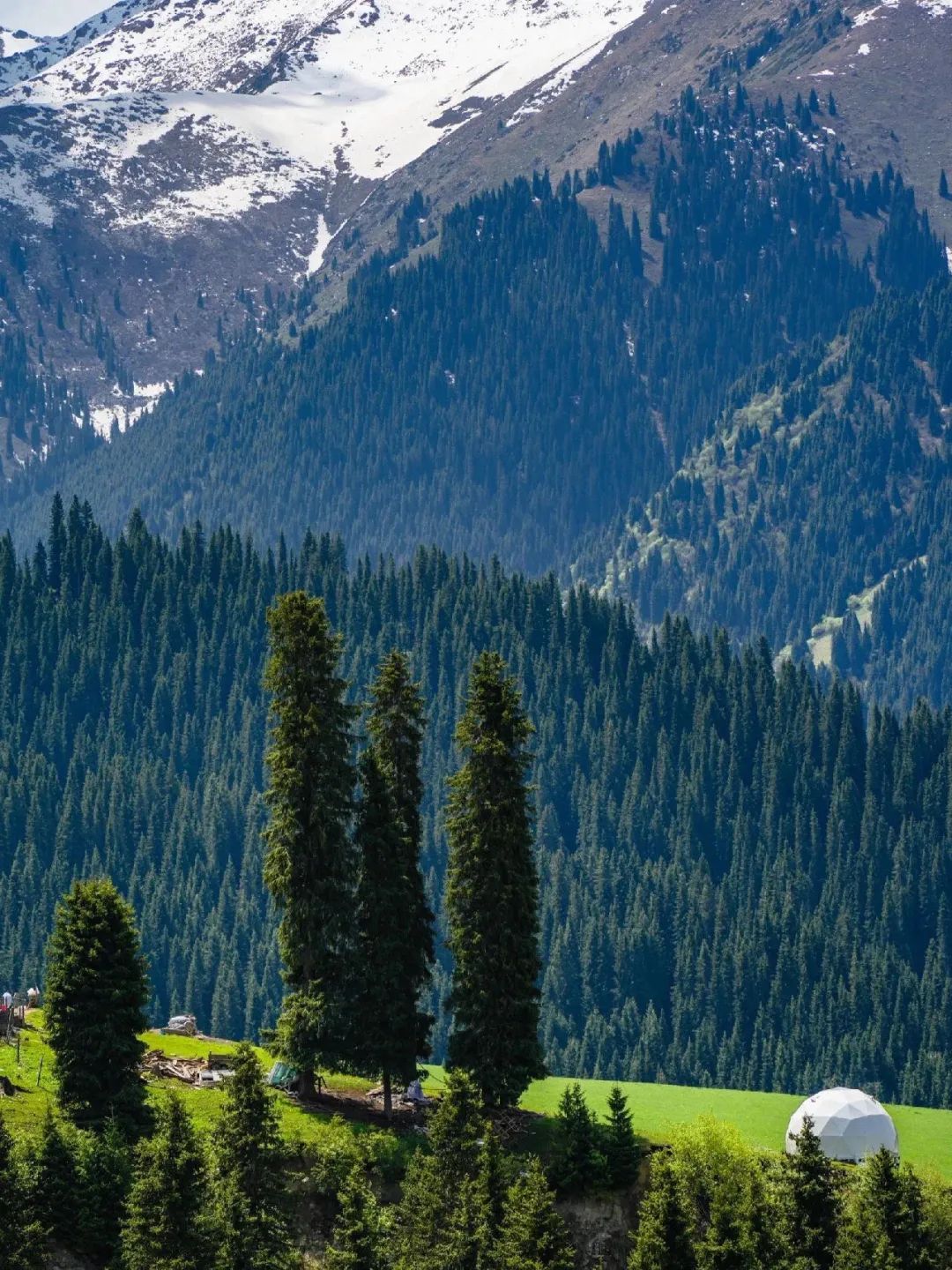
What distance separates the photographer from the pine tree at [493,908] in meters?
124

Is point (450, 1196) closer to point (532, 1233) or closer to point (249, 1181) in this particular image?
point (532, 1233)

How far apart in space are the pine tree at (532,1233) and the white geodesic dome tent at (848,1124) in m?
17.6

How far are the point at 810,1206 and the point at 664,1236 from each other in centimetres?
716

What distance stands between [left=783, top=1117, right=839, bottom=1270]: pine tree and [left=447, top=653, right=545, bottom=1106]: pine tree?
14.3 meters

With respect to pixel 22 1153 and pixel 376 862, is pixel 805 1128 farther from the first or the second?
pixel 22 1153

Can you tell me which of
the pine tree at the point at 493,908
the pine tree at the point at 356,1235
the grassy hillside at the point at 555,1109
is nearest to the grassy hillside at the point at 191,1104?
the grassy hillside at the point at 555,1109

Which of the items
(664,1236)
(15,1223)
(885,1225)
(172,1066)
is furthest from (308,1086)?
(885,1225)

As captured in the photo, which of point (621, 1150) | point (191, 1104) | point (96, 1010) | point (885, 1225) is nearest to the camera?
point (885, 1225)

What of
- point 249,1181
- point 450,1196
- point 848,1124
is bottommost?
point 450,1196

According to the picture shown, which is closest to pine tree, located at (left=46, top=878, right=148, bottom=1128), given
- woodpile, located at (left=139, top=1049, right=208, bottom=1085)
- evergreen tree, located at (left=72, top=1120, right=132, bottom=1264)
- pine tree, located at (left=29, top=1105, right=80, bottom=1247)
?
evergreen tree, located at (left=72, top=1120, right=132, bottom=1264)

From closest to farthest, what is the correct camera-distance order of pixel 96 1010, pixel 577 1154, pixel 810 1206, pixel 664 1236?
pixel 664 1236 → pixel 810 1206 → pixel 96 1010 → pixel 577 1154

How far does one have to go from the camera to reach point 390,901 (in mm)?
124812

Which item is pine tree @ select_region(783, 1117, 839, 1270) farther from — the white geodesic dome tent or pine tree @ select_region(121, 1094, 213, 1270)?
pine tree @ select_region(121, 1094, 213, 1270)

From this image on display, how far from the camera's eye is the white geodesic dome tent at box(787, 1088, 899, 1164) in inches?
4948
